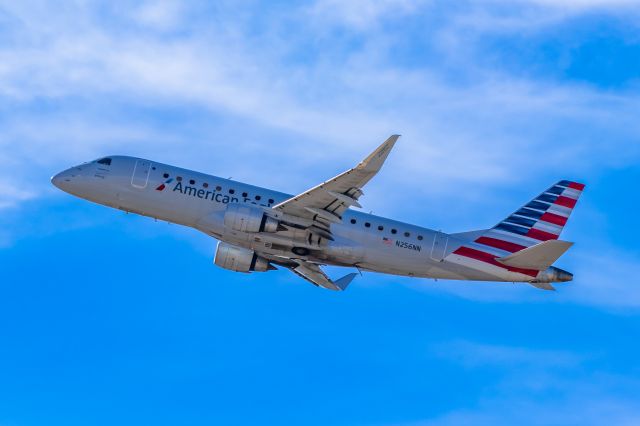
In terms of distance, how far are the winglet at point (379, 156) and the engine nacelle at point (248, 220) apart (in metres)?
7.74

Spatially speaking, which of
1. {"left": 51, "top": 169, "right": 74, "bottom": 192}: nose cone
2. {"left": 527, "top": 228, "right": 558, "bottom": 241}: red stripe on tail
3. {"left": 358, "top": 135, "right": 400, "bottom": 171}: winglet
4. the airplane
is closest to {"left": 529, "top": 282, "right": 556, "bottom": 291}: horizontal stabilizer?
the airplane

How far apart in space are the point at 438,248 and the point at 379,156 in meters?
10.8

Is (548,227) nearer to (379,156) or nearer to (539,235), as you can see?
(539,235)

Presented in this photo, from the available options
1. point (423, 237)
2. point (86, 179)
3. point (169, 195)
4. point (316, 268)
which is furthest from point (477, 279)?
point (86, 179)

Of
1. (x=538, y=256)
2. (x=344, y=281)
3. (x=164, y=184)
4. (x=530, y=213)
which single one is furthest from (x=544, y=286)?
(x=164, y=184)

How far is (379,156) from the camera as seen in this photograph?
55.8 metres

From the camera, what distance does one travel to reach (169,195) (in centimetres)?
6288

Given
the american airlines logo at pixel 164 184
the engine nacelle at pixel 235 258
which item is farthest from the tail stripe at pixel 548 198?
the american airlines logo at pixel 164 184

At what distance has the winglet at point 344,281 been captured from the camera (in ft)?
228

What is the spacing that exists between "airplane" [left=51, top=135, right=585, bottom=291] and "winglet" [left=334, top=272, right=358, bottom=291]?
5.00 metres

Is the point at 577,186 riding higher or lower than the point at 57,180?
higher

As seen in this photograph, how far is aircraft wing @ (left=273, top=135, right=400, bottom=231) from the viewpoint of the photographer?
5606cm

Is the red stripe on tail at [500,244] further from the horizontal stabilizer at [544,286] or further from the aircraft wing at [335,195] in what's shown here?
the aircraft wing at [335,195]

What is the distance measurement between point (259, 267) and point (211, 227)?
6753 millimetres
